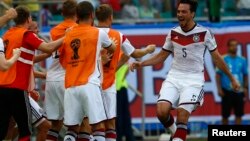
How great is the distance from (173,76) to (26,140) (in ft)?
8.69

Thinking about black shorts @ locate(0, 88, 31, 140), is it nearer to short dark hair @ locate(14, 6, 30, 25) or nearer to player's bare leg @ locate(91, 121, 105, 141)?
player's bare leg @ locate(91, 121, 105, 141)

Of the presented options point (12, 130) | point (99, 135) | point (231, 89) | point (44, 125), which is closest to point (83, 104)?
point (99, 135)

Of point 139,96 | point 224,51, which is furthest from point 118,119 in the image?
point 224,51

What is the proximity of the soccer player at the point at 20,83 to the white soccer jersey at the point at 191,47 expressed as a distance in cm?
198

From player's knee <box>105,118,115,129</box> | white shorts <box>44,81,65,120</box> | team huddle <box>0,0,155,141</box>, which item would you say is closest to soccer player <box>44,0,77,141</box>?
white shorts <box>44,81,65,120</box>

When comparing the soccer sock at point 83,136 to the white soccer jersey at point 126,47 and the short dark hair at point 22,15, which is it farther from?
the short dark hair at point 22,15

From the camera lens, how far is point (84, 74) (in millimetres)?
15664

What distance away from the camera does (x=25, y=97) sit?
15.9 meters

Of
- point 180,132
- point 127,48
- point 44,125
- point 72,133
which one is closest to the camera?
point 180,132

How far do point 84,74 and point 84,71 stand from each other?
0.15ft

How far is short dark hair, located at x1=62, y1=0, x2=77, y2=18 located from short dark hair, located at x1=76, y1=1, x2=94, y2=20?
115cm

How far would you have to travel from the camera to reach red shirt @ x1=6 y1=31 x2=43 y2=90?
15.9 meters

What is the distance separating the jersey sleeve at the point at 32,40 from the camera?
15.8 metres

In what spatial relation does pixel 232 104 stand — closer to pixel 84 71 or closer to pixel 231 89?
pixel 231 89
